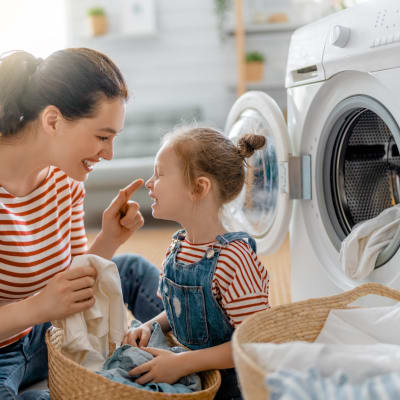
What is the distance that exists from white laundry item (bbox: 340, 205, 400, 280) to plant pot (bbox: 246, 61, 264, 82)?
8.88ft

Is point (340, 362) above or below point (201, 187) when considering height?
below

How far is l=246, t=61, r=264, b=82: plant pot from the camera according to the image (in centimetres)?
375

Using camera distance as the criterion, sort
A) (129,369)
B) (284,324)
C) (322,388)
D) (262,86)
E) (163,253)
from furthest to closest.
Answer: (262,86) → (163,253) → (129,369) → (284,324) → (322,388)

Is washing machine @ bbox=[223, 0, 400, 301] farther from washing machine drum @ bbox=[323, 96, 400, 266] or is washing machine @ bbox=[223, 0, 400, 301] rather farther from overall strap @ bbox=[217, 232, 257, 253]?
overall strap @ bbox=[217, 232, 257, 253]

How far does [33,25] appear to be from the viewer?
3941 mm

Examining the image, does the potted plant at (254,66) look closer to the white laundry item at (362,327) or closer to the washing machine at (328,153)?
the washing machine at (328,153)

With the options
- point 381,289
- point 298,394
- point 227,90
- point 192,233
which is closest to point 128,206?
point 192,233

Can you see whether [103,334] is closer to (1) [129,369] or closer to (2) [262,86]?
(1) [129,369]

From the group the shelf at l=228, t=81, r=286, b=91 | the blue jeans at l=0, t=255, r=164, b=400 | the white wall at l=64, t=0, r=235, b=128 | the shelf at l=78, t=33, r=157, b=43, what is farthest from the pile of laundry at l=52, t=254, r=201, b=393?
the shelf at l=78, t=33, r=157, b=43

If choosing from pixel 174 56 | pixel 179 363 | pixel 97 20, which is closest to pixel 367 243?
pixel 179 363

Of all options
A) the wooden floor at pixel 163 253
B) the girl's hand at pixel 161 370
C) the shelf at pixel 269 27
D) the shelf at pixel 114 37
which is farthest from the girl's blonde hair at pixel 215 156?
the shelf at pixel 114 37

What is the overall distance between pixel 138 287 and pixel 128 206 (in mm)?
247

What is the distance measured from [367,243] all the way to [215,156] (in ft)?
1.26

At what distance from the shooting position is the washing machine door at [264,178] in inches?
56.6
